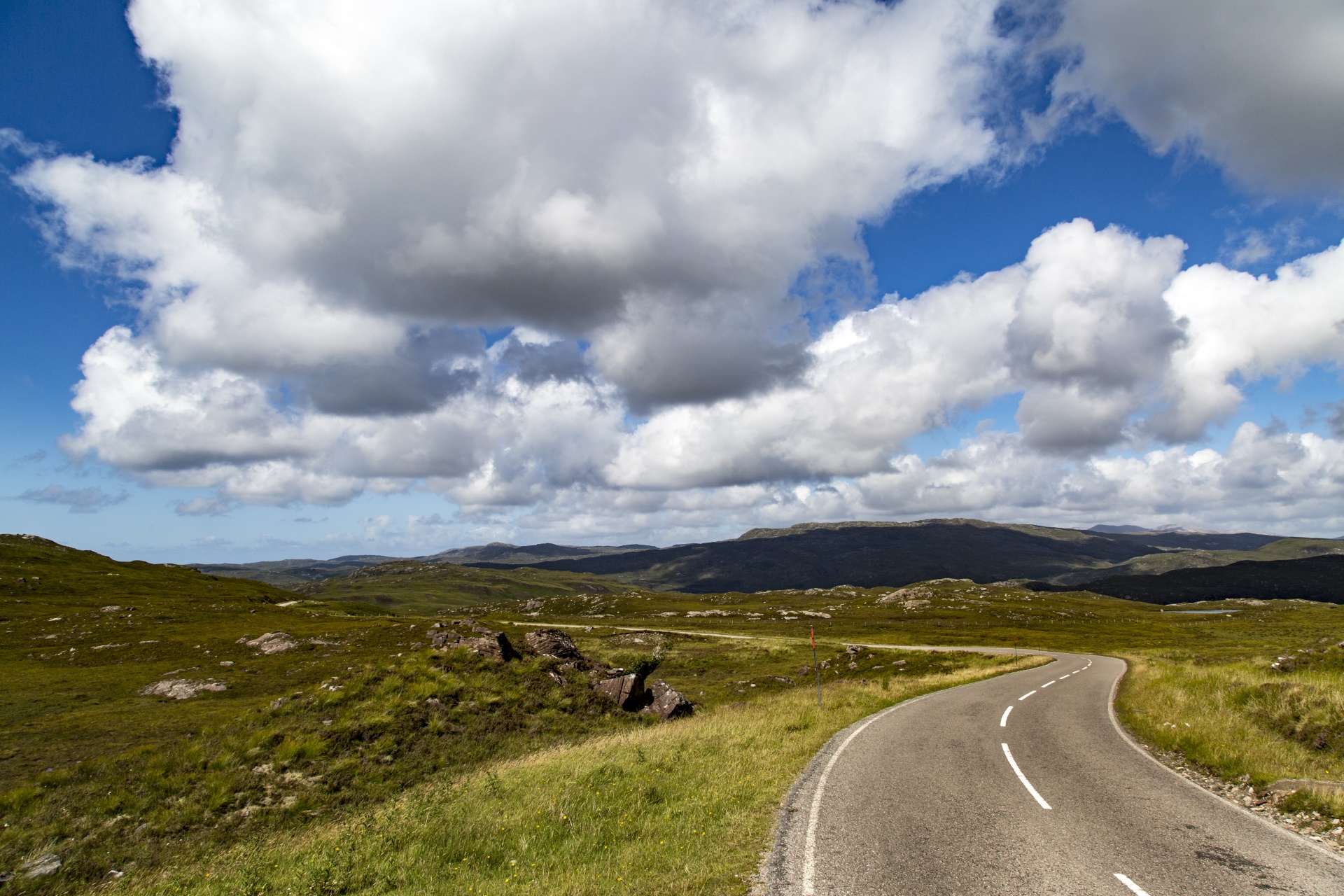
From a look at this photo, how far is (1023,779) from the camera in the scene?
15.0 m

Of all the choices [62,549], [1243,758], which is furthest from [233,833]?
[62,549]

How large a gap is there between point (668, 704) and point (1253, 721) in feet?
75.7

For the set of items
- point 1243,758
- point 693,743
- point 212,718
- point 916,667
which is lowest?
point 916,667

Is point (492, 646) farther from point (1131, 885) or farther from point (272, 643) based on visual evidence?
point (272, 643)

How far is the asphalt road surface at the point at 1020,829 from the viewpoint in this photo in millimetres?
9133

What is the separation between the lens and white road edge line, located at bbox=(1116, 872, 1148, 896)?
8609 mm

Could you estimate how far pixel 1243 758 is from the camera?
15.3 metres

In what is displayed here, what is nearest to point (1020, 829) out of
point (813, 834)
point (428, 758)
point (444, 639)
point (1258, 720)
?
point (813, 834)

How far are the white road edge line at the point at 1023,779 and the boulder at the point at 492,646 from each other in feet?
76.0

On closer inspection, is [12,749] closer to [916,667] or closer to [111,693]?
[111,693]

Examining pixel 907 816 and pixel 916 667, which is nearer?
pixel 907 816

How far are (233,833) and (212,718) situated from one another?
1749cm

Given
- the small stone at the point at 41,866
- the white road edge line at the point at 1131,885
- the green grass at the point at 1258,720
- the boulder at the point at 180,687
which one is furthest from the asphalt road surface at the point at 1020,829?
the boulder at the point at 180,687

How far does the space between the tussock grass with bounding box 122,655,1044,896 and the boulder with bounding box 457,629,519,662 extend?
10.9 m
